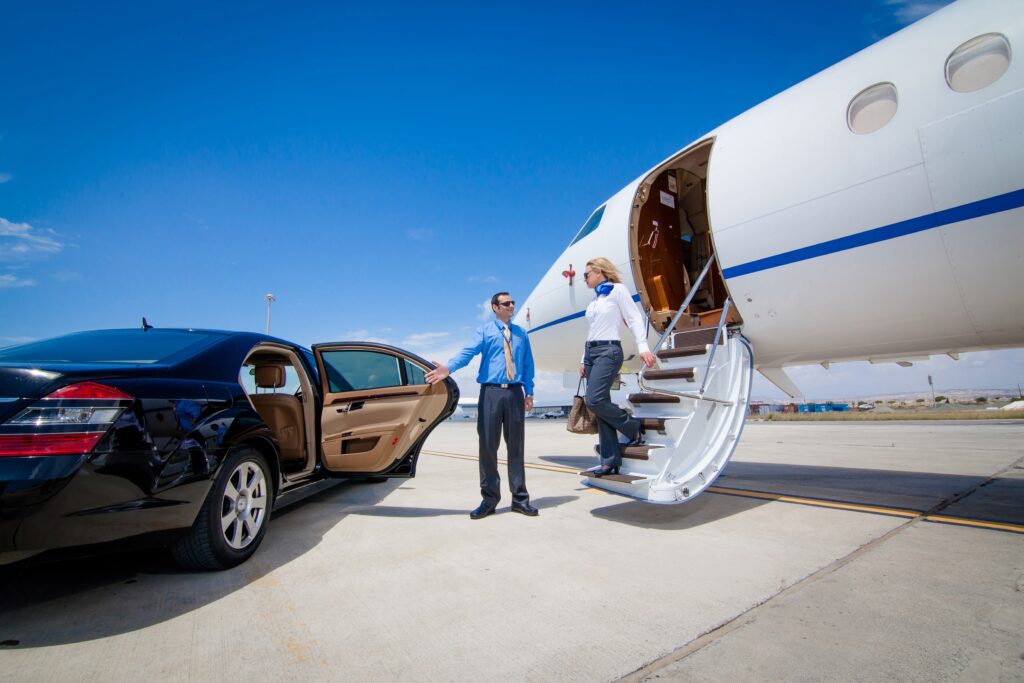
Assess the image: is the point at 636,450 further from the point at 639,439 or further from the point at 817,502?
the point at 817,502

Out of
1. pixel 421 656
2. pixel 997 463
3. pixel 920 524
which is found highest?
pixel 421 656

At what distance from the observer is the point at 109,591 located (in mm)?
2271

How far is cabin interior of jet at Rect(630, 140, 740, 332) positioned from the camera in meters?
5.11

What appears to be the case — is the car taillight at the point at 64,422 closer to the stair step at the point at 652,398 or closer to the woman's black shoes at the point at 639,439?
the woman's black shoes at the point at 639,439

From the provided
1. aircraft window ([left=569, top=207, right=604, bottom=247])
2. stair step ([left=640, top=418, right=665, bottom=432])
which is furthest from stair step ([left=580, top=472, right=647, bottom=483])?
aircraft window ([left=569, top=207, right=604, bottom=247])

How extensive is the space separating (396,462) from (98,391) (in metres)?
2.23

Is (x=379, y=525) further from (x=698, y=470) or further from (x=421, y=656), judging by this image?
(x=698, y=470)

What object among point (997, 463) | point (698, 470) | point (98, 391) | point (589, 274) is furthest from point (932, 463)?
point (98, 391)

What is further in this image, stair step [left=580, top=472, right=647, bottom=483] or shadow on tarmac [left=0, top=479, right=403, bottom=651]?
stair step [left=580, top=472, right=647, bottom=483]

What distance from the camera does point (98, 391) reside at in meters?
2.01

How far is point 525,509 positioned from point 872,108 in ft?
12.5

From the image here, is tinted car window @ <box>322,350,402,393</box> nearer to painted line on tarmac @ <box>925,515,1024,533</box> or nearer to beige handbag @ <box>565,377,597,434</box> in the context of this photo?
beige handbag @ <box>565,377,597,434</box>

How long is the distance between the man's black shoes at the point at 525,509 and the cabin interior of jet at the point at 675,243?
2433mm

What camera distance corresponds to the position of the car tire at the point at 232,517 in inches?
94.6
